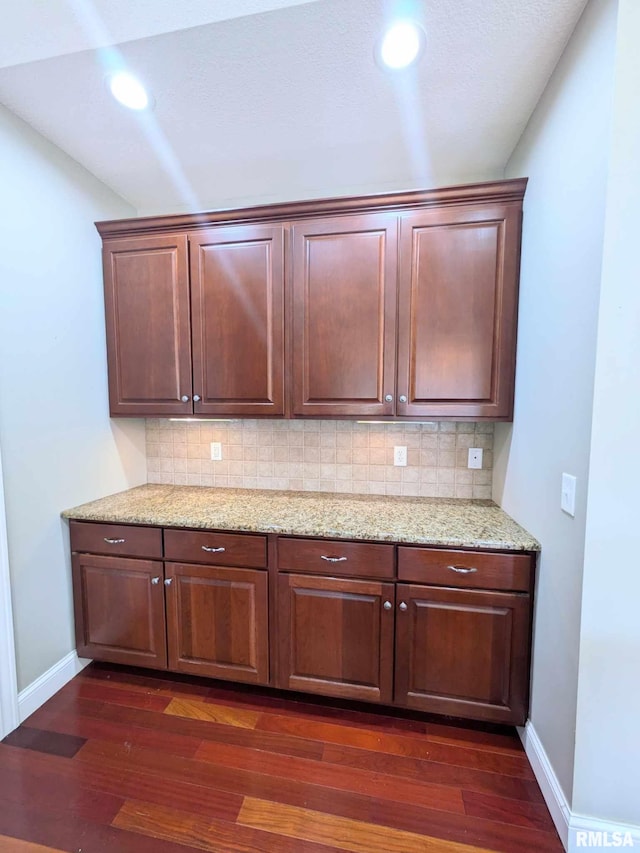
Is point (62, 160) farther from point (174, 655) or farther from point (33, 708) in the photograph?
point (33, 708)

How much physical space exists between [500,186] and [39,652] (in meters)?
3.01

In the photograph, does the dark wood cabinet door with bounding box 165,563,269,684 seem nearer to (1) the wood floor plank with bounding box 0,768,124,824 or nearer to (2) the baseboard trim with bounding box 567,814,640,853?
(1) the wood floor plank with bounding box 0,768,124,824

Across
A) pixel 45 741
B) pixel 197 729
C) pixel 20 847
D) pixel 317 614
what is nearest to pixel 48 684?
pixel 45 741

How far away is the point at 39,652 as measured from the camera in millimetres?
1692

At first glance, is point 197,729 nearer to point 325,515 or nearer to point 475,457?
Result: point 325,515

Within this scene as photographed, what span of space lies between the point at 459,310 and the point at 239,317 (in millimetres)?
1083

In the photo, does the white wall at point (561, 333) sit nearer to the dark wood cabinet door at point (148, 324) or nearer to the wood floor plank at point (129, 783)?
the wood floor plank at point (129, 783)

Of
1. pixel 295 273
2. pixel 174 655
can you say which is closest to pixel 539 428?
pixel 295 273

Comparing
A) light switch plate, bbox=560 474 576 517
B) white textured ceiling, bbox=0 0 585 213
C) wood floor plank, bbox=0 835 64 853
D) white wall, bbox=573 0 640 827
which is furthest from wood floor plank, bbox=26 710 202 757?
white textured ceiling, bbox=0 0 585 213

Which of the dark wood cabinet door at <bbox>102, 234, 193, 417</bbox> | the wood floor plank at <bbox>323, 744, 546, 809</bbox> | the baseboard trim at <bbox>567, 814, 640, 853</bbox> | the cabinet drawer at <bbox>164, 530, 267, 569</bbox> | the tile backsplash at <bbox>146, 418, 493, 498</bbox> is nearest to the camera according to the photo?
the baseboard trim at <bbox>567, 814, 640, 853</bbox>

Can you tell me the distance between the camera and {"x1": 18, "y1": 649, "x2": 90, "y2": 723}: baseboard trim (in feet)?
5.28

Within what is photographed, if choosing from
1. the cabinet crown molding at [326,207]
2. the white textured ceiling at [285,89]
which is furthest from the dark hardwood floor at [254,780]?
the white textured ceiling at [285,89]

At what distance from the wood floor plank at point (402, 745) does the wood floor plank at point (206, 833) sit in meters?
0.38

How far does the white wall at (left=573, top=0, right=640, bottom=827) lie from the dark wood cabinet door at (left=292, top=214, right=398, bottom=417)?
0.85 m
